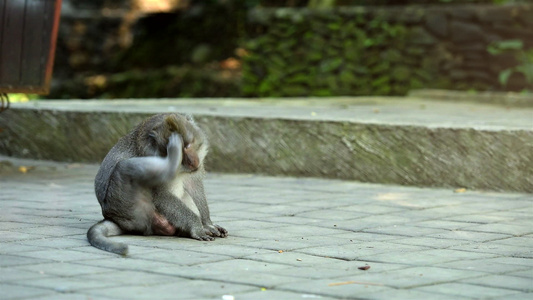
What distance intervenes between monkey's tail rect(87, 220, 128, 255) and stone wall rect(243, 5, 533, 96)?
7.23 m

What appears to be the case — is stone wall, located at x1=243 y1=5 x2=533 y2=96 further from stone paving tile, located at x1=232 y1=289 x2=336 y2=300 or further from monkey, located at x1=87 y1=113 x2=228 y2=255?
stone paving tile, located at x1=232 y1=289 x2=336 y2=300

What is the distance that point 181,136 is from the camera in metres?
4.13

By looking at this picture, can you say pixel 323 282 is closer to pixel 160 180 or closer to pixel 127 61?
pixel 160 180

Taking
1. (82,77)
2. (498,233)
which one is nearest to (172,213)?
(498,233)

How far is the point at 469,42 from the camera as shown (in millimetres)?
10539

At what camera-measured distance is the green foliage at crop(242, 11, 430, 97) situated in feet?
36.2

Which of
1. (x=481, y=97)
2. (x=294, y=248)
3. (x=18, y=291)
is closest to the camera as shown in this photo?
(x=18, y=291)

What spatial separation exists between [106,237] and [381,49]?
7.60 metres

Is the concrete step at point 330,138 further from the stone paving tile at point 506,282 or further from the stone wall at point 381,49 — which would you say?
the stone paving tile at point 506,282

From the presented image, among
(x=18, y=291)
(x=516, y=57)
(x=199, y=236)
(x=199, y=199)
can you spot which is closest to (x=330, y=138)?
(x=199, y=199)

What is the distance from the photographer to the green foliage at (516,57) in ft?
33.6

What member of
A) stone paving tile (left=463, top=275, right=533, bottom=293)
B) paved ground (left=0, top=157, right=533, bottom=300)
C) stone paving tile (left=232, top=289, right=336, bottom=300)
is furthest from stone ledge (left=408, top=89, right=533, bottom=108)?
stone paving tile (left=232, top=289, right=336, bottom=300)

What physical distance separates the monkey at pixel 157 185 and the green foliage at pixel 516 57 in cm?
679

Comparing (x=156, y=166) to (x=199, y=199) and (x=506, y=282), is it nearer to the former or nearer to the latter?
(x=199, y=199)
